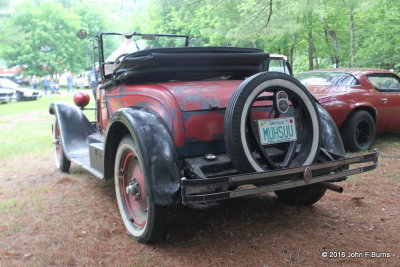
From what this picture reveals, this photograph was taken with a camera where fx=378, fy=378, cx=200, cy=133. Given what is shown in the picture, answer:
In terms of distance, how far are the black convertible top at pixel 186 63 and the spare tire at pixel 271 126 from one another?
1.88ft

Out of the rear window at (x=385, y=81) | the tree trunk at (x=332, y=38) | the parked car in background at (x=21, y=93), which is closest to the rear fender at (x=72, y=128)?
the rear window at (x=385, y=81)

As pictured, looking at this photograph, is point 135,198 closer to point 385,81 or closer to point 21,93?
point 385,81

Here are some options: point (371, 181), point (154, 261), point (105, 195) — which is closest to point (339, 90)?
point (371, 181)

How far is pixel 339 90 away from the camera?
653cm

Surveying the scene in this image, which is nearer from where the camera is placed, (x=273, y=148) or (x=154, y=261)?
(x=154, y=261)

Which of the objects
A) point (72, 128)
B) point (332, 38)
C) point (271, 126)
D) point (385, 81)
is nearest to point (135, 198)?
point (271, 126)

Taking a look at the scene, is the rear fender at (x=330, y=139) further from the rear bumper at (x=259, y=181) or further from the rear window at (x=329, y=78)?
the rear window at (x=329, y=78)

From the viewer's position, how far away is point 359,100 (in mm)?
6473

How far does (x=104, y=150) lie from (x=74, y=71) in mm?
40806

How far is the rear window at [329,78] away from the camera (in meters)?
6.79

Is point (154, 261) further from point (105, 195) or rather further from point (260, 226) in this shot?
point (105, 195)

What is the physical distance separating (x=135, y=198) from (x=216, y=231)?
2.50ft

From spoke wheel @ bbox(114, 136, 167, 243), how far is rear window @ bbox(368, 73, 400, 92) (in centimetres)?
528

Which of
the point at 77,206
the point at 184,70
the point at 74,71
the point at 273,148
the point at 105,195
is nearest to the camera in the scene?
the point at 273,148
